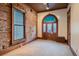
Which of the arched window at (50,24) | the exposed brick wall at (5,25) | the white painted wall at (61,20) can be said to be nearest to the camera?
the exposed brick wall at (5,25)

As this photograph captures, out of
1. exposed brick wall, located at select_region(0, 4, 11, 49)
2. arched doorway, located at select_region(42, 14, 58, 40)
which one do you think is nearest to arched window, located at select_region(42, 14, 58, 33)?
arched doorway, located at select_region(42, 14, 58, 40)

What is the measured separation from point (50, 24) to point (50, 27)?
0.38 ft

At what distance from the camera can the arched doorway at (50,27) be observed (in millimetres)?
4223

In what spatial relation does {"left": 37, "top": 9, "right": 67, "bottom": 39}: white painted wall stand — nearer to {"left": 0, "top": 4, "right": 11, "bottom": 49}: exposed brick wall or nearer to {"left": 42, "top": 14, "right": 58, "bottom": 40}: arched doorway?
{"left": 42, "top": 14, "right": 58, "bottom": 40}: arched doorway

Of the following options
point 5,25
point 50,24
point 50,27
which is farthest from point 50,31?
point 5,25

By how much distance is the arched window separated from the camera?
4.21 metres

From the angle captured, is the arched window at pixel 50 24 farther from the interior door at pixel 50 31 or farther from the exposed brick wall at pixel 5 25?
the exposed brick wall at pixel 5 25

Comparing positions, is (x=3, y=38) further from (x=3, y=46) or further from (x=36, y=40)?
(x=36, y=40)

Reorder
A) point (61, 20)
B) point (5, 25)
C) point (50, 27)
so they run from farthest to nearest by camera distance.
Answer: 1. point (61, 20)
2. point (50, 27)
3. point (5, 25)

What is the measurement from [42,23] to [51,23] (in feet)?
1.48

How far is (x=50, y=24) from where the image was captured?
420 cm

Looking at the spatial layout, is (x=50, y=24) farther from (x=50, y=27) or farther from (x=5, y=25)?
(x=5, y=25)

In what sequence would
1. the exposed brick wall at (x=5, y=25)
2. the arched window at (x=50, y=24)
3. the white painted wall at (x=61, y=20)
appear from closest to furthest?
1. the exposed brick wall at (x=5, y=25)
2. the arched window at (x=50, y=24)
3. the white painted wall at (x=61, y=20)

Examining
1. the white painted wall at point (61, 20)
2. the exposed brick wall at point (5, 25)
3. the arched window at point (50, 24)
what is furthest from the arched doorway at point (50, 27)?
the exposed brick wall at point (5, 25)
